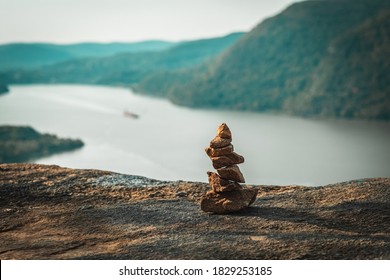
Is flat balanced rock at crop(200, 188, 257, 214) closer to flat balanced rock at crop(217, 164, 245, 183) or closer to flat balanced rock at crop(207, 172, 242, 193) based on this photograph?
flat balanced rock at crop(207, 172, 242, 193)

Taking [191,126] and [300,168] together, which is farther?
[191,126]

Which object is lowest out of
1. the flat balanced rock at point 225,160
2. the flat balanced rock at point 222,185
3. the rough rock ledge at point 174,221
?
the rough rock ledge at point 174,221

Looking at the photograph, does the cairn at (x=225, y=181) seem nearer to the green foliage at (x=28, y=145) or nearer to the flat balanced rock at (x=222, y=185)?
the flat balanced rock at (x=222, y=185)

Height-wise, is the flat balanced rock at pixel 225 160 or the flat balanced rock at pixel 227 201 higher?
the flat balanced rock at pixel 225 160

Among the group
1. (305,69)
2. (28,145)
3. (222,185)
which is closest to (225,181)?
(222,185)

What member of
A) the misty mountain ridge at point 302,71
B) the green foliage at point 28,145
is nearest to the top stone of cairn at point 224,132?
the green foliage at point 28,145
